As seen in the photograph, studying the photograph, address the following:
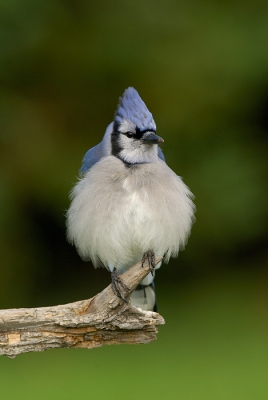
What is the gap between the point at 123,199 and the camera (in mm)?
3316

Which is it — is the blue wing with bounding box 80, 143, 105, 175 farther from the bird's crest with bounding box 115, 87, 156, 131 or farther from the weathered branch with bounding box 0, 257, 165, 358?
the weathered branch with bounding box 0, 257, 165, 358

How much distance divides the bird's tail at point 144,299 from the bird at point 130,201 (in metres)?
0.35

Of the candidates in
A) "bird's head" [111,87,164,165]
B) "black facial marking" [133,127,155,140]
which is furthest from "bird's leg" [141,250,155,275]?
"black facial marking" [133,127,155,140]

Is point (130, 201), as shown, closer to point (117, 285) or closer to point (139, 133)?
point (139, 133)

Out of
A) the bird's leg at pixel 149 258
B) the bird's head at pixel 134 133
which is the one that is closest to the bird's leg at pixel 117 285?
the bird's leg at pixel 149 258

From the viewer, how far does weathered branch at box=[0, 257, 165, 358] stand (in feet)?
Answer: 9.58

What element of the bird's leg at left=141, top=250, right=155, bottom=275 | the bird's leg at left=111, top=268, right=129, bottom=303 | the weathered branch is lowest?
the weathered branch

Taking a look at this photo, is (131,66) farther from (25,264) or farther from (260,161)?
(25,264)

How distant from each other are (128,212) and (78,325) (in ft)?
2.05

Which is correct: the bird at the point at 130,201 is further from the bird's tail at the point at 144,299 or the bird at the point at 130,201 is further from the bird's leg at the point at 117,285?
the bird's tail at the point at 144,299

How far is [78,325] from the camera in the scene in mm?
2947

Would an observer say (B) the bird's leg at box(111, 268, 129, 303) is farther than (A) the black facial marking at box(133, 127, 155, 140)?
No

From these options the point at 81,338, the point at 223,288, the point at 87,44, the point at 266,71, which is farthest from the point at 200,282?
the point at 81,338

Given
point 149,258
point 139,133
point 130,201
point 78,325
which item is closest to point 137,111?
point 139,133
